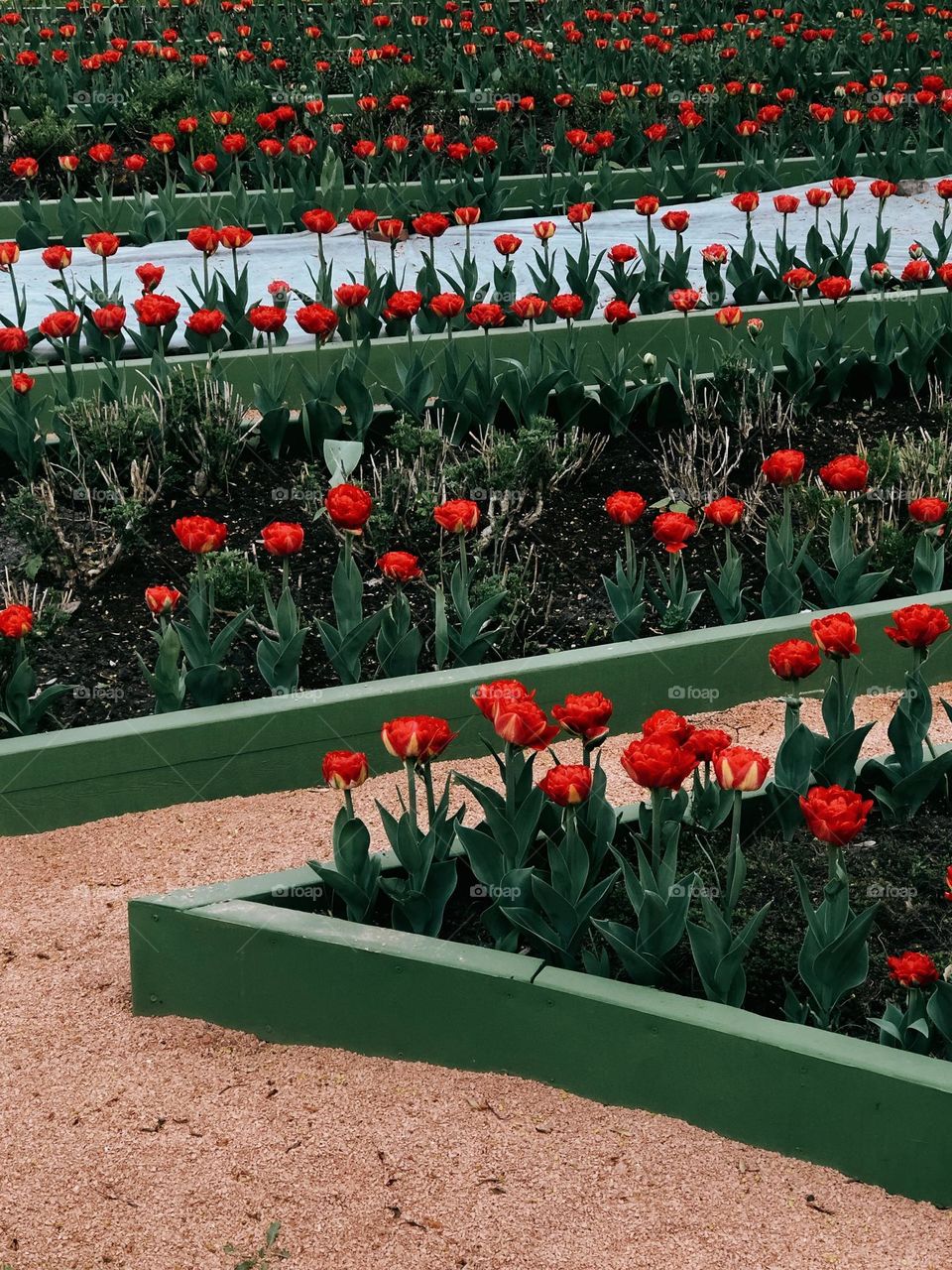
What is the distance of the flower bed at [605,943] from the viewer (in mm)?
2625

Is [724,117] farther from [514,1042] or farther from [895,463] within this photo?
[514,1042]

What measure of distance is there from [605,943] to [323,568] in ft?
7.38

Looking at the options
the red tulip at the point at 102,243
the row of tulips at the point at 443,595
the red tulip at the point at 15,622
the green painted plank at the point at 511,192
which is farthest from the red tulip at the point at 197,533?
the green painted plank at the point at 511,192

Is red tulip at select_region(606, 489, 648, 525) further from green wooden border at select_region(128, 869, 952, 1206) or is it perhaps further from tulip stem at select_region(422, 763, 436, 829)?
green wooden border at select_region(128, 869, 952, 1206)

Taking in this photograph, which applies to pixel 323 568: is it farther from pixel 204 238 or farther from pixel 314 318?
pixel 204 238

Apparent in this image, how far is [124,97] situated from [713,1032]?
9216 millimetres

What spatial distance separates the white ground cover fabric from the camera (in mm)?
7215

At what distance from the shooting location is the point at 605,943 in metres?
3.04

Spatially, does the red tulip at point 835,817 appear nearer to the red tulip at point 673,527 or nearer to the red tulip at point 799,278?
the red tulip at point 673,527

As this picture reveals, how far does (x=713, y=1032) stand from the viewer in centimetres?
269

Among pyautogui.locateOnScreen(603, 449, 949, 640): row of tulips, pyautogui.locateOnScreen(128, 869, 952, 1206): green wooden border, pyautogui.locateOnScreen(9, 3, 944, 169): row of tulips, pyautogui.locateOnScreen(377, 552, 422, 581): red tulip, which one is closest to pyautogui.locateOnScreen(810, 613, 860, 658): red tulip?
pyautogui.locateOnScreen(128, 869, 952, 1206): green wooden border

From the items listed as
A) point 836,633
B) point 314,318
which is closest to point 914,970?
point 836,633

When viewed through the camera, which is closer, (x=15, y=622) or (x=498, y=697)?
(x=498, y=697)

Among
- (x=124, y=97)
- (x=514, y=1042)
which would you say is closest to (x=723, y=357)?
(x=514, y=1042)
